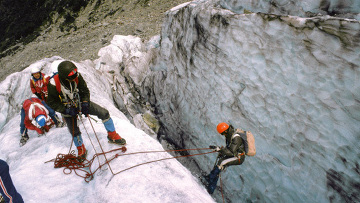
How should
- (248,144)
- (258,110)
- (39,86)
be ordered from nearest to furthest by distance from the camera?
(248,144) < (39,86) < (258,110)

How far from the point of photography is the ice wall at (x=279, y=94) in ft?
10.7

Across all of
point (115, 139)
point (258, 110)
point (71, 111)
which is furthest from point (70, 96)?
point (258, 110)

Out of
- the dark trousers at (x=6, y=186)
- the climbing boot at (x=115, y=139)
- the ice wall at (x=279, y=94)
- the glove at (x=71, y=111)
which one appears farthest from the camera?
the ice wall at (x=279, y=94)

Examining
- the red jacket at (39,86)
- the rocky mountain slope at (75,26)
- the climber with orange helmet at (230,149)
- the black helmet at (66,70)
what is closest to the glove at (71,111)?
the black helmet at (66,70)

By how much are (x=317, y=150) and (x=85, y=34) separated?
15354mm

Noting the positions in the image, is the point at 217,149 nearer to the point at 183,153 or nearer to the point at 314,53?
the point at 314,53

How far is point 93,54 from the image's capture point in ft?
34.5

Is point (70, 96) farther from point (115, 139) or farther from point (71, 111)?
point (115, 139)

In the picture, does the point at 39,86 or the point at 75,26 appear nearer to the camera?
the point at 39,86

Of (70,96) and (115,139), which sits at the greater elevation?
(70,96)

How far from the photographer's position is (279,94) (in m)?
3.97

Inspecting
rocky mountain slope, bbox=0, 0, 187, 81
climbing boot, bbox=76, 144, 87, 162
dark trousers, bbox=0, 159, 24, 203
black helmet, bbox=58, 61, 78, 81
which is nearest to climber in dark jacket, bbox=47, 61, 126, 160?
black helmet, bbox=58, 61, 78, 81

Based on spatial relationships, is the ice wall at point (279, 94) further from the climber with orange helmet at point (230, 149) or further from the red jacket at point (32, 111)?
the red jacket at point (32, 111)

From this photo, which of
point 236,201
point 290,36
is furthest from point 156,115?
point 290,36
